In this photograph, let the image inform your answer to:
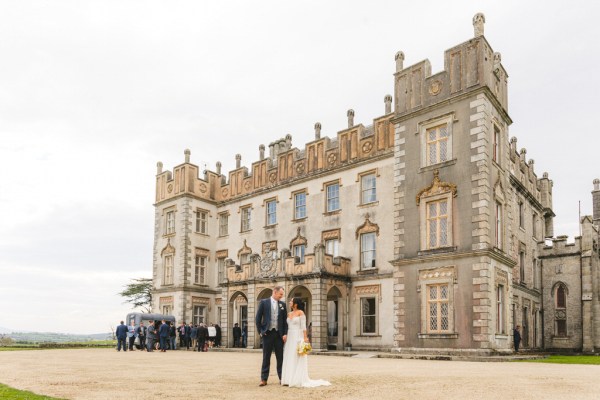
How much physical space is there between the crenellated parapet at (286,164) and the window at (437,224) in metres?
5.18

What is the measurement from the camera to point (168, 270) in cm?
4072

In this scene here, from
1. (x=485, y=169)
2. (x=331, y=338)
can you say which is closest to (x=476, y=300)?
(x=485, y=169)

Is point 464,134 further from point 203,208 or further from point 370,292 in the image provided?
→ point 203,208

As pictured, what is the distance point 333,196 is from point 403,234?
723 cm

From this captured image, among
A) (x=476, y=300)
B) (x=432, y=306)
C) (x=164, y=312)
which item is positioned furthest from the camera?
(x=164, y=312)

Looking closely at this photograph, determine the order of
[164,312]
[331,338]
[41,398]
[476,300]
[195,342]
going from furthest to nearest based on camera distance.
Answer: [164,312] < [195,342] < [331,338] < [476,300] < [41,398]

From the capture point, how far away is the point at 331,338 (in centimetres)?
3281

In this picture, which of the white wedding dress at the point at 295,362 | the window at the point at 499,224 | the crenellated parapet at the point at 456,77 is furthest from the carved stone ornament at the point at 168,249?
the white wedding dress at the point at 295,362

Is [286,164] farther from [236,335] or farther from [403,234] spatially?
[403,234]

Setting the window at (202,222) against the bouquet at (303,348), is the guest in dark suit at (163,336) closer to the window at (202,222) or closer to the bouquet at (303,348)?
the window at (202,222)

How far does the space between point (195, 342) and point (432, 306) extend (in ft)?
54.1

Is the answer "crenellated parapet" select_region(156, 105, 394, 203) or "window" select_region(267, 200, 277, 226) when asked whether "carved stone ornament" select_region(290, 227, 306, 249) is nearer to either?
"window" select_region(267, 200, 277, 226)

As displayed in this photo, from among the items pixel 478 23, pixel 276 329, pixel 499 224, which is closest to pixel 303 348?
pixel 276 329

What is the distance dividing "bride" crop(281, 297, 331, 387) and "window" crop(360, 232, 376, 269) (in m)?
19.0
